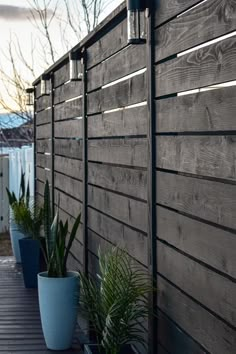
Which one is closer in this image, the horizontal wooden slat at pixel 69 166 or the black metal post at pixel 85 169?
the black metal post at pixel 85 169

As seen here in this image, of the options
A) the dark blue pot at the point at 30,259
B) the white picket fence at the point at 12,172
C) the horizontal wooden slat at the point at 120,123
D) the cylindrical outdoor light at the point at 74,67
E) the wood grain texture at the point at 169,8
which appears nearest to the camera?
the wood grain texture at the point at 169,8

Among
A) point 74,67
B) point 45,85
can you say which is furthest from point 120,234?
point 45,85

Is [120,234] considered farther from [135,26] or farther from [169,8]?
[169,8]

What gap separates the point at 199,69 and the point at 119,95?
4.51ft

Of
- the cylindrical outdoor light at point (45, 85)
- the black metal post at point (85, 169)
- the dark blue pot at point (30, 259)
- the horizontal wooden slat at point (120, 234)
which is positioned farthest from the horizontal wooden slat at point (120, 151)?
the cylindrical outdoor light at point (45, 85)

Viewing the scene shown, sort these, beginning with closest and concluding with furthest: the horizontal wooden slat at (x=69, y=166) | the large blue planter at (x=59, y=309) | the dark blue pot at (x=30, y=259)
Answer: the large blue planter at (x=59, y=309), the horizontal wooden slat at (x=69, y=166), the dark blue pot at (x=30, y=259)

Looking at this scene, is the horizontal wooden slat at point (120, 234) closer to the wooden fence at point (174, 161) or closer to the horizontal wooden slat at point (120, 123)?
the wooden fence at point (174, 161)

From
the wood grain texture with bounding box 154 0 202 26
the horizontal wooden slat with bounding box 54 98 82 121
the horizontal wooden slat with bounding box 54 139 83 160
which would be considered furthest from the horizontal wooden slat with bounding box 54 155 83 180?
the wood grain texture with bounding box 154 0 202 26

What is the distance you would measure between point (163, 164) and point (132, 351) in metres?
0.89

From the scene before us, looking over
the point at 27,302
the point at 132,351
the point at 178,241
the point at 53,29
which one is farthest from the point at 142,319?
the point at 53,29

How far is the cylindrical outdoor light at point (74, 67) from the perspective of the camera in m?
4.89

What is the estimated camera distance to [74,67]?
4961 millimetres

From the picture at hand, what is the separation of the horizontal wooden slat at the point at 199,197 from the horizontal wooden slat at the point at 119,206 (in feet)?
1.12

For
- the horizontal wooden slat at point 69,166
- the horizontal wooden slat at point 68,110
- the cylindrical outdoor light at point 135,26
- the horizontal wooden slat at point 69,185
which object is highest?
the cylindrical outdoor light at point 135,26
